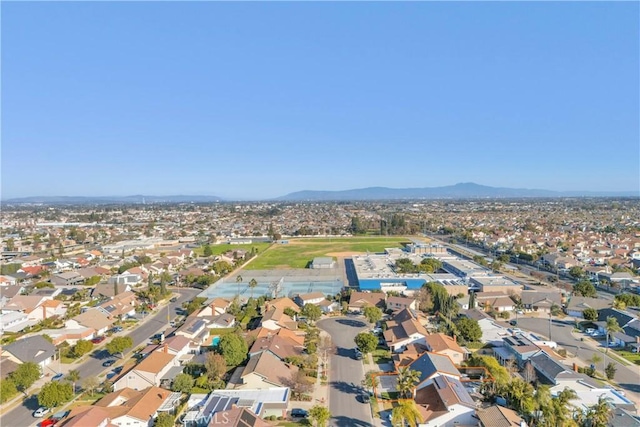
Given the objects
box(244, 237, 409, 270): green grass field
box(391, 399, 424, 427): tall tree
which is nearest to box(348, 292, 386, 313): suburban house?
box(391, 399, 424, 427): tall tree

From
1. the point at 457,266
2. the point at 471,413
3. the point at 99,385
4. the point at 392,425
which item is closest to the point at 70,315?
the point at 99,385

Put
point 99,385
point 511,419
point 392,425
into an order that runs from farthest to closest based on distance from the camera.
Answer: point 99,385 → point 392,425 → point 511,419

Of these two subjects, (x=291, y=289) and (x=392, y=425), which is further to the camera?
(x=291, y=289)

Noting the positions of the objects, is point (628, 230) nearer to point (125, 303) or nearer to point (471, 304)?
point (471, 304)

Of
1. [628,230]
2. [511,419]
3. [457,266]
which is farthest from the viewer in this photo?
[628,230]

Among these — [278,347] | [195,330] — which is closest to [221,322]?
[195,330]

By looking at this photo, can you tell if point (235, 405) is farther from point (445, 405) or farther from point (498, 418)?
point (498, 418)
